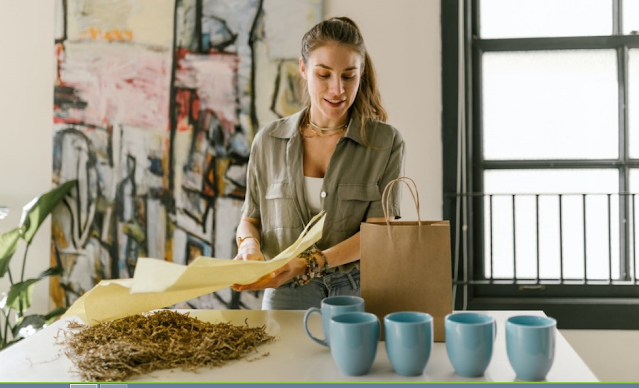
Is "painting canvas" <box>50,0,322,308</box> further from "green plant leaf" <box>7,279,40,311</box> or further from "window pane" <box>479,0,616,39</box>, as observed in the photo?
"window pane" <box>479,0,616,39</box>

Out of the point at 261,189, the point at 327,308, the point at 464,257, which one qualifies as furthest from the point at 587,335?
the point at 327,308

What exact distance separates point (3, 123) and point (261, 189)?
1.50 meters

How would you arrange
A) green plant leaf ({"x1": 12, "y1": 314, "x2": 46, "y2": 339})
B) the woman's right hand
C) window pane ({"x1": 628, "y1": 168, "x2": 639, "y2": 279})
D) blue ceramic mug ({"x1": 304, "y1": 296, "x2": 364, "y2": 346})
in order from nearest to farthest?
1. blue ceramic mug ({"x1": 304, "y1": 296, "x2": 364, "y2": 346})
2. the woman's right hand
3. green plant leaf ({"x1": 12, "y1": 314, "x2": 46, "y2": 339})
4. window pane ({"x1": 628, "y1": 168, "x2": 639, "y2": 279})

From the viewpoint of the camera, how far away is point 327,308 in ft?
3.42

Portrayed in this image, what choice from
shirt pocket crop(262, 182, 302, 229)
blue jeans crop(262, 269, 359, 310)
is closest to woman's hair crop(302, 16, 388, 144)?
shirt pocket crop(262, 182, 302, 229)

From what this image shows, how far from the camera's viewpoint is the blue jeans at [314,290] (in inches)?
61.5

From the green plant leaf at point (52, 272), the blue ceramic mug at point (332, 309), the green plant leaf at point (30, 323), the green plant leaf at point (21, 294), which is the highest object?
the blue ceramic mug at point (332, 309)

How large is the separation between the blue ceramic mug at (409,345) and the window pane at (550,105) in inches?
69.7

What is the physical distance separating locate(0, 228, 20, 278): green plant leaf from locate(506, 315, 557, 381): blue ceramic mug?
210 cm

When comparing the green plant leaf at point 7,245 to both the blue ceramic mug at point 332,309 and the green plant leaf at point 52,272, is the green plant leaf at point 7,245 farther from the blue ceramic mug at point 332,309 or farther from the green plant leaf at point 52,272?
the blue ceramic mug at point 332,309

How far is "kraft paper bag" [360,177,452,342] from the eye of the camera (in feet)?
3.50

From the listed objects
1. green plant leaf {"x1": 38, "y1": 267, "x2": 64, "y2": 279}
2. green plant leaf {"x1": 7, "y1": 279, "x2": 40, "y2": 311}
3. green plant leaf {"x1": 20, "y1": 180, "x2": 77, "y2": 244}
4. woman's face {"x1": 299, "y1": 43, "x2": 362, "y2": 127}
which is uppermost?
woman's face {"x1": 299, "y1": 43, "x2": 362, "y2": 127}

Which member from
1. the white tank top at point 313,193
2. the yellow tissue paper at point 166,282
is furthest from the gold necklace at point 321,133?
the yellow tissue paper at point 166,282

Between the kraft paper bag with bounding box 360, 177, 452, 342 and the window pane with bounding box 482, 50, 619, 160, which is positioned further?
the window pane with bounding box 482, 50, 619, 160
